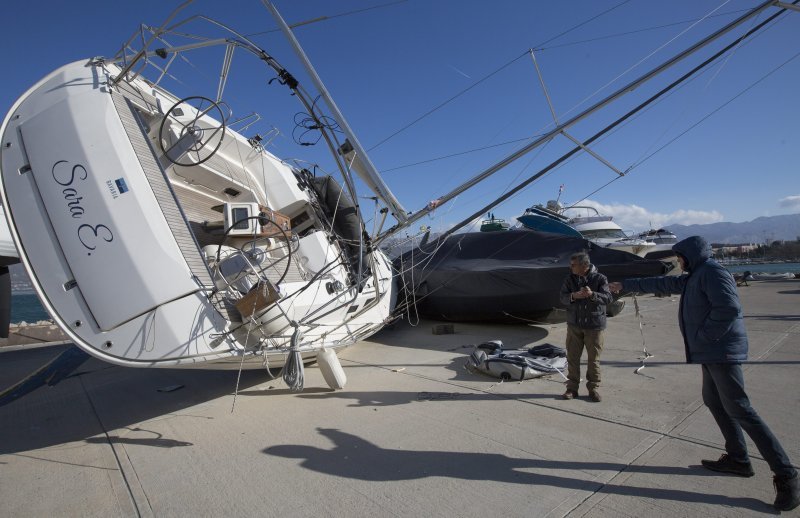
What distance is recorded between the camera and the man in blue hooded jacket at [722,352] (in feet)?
8.16

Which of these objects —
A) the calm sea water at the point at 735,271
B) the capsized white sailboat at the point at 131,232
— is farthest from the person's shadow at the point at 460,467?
the calm sea water at the point at 735,271

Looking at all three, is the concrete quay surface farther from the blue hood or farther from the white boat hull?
the blue hood

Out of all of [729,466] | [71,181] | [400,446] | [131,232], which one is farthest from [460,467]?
[71,181]

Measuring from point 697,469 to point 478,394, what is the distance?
6.87ft

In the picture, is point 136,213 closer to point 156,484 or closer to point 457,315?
point 156,484

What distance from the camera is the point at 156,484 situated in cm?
308

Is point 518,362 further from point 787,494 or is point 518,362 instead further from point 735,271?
point 735,271

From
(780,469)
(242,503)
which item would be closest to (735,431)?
(780,469)

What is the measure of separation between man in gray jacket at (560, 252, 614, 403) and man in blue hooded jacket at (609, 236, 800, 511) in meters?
1.16

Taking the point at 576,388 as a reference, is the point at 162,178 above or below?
above

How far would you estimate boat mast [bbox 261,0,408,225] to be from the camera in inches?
187

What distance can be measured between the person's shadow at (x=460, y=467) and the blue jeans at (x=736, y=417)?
24cm

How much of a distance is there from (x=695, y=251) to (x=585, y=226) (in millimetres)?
19157

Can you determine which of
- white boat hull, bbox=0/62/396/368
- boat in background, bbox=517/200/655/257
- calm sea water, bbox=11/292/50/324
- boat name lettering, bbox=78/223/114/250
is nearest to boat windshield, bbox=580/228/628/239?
boat in background, bbox=517/200/655/257
